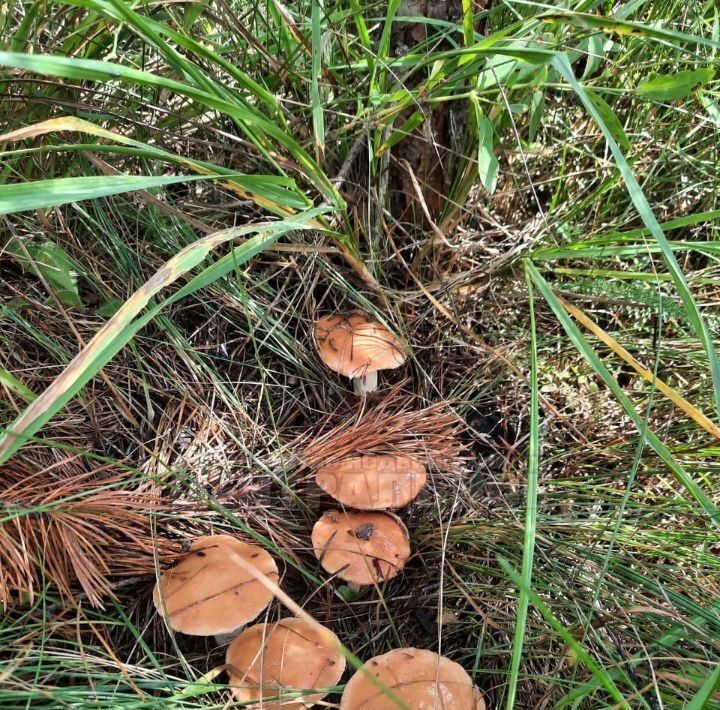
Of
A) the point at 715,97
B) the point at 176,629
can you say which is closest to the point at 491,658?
the point at 176,629

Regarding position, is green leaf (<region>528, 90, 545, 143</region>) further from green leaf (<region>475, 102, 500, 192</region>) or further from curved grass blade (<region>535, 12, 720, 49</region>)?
curved grass blade (<region>535, 12, 720, 49</region>)

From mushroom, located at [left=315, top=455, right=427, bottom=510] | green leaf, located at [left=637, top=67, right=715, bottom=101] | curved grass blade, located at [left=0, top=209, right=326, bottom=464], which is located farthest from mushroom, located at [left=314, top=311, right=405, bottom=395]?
green leaf, located at [left=637, top=67, right=715, bottom=101]

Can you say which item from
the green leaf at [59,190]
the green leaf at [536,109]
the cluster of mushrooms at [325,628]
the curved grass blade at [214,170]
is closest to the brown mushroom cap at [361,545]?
the cluster of mushrooms at [325,628]

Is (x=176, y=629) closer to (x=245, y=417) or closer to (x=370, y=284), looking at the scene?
(x=245, y=417)

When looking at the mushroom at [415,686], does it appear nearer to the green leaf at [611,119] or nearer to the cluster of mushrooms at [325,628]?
the cluster of mushrooms at [325,628]

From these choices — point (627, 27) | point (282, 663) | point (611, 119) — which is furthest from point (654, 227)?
point (282, 663)

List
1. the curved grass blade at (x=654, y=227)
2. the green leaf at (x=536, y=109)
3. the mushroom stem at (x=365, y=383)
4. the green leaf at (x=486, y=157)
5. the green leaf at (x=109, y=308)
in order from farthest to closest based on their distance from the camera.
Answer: the mushroom stem at (x=365, y=383), the green leaf at (x=109, y=308), the green leaf at (x=536, y=109), the green leaf at (x=486, y=157), the curved grass blade at (x=654, y=227)

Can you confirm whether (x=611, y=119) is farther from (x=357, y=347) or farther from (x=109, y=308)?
(x=109, y=308)
